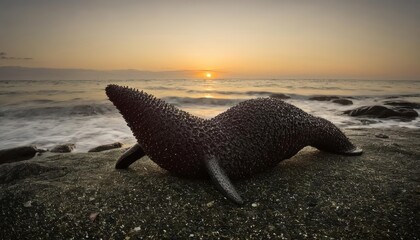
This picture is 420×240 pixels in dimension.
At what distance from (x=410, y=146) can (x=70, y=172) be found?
19.3 feet

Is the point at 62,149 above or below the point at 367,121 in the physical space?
below

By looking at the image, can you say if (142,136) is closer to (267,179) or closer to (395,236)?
(267,179)

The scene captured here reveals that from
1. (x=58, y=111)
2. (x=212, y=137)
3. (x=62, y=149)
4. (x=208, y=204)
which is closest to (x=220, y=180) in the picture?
(x=208, y=204)

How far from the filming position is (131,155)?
4.09 meters

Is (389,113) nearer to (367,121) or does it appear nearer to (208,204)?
(367,121)

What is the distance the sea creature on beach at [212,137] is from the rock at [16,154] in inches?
155

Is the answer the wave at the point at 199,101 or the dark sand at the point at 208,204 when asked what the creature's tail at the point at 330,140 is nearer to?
the dark sand at the point at 208,204

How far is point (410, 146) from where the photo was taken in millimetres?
5734

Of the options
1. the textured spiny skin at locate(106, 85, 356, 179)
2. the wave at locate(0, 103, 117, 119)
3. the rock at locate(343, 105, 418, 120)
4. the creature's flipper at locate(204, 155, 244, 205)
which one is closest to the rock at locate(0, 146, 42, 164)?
the textured spiny skin at locate(106, 85, 356, 179)

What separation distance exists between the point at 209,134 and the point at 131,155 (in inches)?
47.8

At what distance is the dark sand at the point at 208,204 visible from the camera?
2609 mm

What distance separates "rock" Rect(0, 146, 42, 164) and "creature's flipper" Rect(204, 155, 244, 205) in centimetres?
533

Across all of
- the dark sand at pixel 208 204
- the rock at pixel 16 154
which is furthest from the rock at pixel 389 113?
the rock at pixel 16 154

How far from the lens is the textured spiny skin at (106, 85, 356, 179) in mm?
3416
